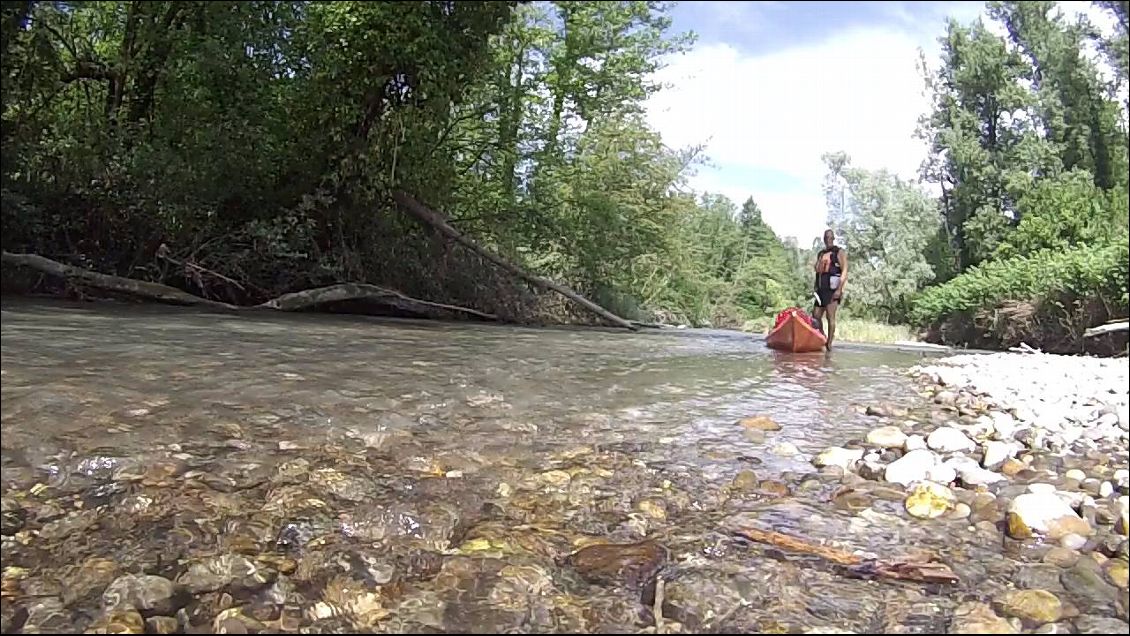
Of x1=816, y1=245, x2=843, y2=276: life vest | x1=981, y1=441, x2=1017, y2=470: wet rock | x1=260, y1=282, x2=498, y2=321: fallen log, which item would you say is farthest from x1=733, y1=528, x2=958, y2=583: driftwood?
x1=260, y1=282, x2=498, y2=321: fallen log

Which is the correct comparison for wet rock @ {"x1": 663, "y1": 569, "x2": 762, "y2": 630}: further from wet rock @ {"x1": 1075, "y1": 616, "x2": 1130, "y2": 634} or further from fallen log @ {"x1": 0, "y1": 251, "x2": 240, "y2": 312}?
fallen log @ {"x1": 0, "y1": 251, "x2": 240, "y2": 312}

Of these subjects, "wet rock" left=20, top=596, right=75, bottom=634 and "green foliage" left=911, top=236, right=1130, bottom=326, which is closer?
"wet rock" left=20, top=596, right=75, bottom=634

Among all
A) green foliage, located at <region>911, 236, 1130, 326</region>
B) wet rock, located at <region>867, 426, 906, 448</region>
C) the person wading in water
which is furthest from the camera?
green foliage, located at <region>911, 236, 1130, 326</region>

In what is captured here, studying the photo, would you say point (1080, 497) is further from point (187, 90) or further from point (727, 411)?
point (187, 90)

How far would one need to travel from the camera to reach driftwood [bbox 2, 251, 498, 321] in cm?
726

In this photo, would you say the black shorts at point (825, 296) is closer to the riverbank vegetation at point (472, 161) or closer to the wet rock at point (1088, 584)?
the riverbank vegetation at point (472, 161)

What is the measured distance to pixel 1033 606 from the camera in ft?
6.09

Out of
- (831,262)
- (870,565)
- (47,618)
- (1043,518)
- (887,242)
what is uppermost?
(887,242)

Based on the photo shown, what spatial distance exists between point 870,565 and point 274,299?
36.3ft

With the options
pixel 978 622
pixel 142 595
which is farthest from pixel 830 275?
pixel 142 595

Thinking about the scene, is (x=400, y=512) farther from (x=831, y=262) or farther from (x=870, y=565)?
(x=831, y=262)

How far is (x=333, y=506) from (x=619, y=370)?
458 centimetres

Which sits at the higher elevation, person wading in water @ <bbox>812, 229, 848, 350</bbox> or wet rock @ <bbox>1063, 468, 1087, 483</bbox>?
person wading in water @ <bbox>812, 229, 848, 350</bbox>

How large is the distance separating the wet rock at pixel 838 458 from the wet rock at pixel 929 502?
440 millimetres
